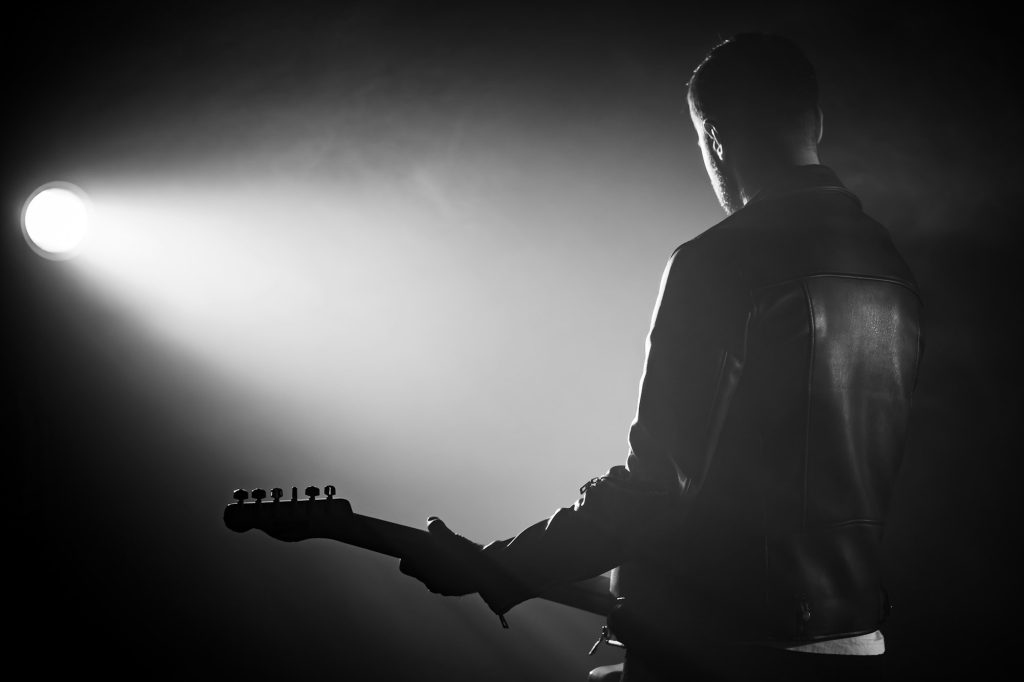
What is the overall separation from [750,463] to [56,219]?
3.30 m

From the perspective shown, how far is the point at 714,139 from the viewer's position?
1.39m

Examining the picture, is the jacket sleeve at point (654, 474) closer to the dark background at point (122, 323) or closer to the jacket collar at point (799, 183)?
the jacket collar at point (799, 183)

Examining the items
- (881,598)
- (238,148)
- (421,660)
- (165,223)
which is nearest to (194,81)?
(238,148)

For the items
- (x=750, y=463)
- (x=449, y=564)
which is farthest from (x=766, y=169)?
(x=449, y=564)

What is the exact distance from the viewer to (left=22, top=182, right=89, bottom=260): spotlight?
10.4 feet

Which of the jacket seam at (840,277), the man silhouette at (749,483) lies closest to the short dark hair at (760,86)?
the man silhouette at (749,483)

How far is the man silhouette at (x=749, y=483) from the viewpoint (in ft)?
3.58

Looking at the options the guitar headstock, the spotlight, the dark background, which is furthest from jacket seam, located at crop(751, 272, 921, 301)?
the spotlight

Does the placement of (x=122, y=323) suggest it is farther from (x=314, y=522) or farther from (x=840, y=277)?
(x=840, y=277)

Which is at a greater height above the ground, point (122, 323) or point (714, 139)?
point (122, 323)

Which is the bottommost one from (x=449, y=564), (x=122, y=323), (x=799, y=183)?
(x=449, y=564)

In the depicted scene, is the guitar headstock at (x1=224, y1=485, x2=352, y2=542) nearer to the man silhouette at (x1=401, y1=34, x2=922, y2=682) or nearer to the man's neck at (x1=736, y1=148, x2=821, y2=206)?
the man silhouette at (x1=401, y1=34, x2=922, y2=682)

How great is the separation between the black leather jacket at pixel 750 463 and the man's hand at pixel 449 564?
0.14 ft

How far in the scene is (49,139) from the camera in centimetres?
319
